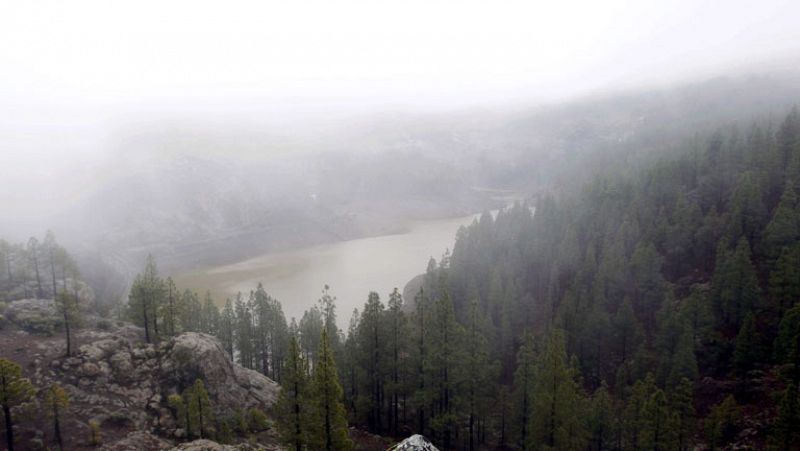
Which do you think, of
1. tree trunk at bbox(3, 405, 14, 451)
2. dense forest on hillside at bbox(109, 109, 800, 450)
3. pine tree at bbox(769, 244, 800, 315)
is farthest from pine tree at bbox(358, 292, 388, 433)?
pine tree at bbox(769, 244, 800, 315)

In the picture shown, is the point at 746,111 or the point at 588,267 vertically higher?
the point at 746,111

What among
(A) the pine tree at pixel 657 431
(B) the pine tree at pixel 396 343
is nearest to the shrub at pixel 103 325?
(B) the pine tree at pixel 396 343

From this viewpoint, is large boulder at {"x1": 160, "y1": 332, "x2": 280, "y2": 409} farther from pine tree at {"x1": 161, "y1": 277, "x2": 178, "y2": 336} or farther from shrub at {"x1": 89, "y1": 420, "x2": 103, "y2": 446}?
shrub at {"x1": 89, "y1": 420, "x2": 103, "y2": 446}

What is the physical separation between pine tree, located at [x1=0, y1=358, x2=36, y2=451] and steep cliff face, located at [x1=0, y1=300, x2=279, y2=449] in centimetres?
164

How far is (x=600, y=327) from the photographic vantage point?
60688mm

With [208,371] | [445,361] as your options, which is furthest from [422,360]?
[208,371]

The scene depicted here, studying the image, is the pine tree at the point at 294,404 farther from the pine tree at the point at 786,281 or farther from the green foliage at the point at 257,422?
the pine tree at the point at 786,281

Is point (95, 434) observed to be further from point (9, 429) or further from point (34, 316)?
point (34, 316)

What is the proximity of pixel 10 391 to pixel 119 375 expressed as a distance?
36.1ft

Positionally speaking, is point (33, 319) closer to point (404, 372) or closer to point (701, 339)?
point (404, 372)

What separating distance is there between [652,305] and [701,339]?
1180 cm

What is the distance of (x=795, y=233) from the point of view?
59.3 meters

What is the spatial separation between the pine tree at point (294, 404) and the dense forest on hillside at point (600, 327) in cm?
15

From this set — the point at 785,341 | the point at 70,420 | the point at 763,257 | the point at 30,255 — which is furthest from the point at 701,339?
the point at 30,255
